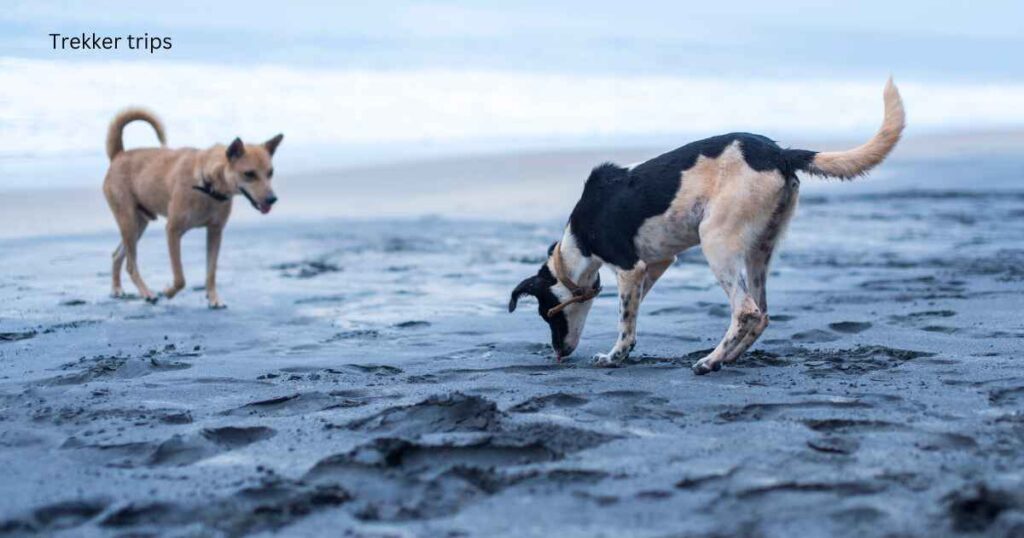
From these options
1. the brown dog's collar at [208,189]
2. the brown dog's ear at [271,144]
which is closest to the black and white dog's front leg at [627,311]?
the brown dog's collar at [208,189]

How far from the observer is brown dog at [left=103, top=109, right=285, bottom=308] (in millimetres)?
9531

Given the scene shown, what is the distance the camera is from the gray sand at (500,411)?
11.7 ft

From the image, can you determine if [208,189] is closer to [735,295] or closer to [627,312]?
[627,312]

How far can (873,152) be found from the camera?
5.83m

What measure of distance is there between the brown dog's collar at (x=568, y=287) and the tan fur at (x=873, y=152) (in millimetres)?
1449

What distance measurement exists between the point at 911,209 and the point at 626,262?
9.27 m

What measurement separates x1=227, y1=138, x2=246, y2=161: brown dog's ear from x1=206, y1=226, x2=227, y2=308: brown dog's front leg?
2.14ft

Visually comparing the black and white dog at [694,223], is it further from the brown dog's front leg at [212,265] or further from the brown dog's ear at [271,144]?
the brown dog's ear at [271,144]

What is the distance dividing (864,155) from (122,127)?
7.01 meters

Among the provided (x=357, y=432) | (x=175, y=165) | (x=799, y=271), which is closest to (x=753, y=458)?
(x=357, y=432)

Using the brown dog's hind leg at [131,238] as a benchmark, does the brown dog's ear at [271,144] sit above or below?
above

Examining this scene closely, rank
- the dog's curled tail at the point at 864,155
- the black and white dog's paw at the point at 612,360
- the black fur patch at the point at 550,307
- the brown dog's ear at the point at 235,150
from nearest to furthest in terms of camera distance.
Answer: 1. the dog's curled tail at the point at 864,155
2. the black and white dog's paw at the point at 612,360
3. the black fur patch at the point at 550,307
4. the brown dog's ear at the point at 235,150

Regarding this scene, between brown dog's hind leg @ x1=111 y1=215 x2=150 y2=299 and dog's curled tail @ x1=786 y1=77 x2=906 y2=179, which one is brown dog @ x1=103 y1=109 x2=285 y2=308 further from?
dog's curled tail @ x1=786 y1=77 x2=906 y2=179

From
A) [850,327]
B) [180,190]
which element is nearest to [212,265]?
[180,190]
